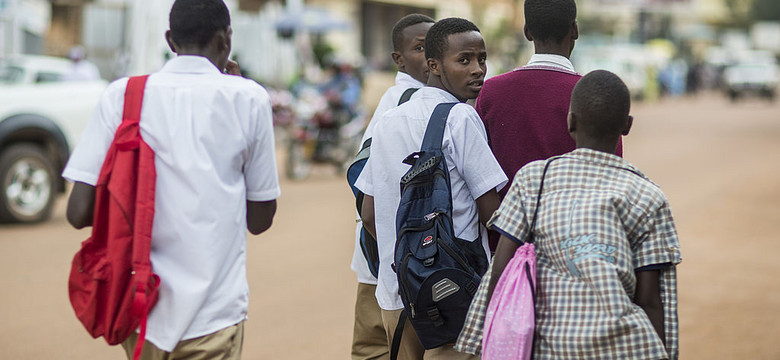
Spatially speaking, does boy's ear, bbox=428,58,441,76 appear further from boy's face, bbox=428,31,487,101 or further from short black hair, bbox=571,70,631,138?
short black hair, bbox=571,70,631,138

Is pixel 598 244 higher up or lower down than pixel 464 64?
lower down

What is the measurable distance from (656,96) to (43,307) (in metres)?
45.1

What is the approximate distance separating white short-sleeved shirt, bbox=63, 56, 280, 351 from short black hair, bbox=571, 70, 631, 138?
1.01 meters

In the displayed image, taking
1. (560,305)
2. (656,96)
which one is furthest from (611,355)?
(656,96)

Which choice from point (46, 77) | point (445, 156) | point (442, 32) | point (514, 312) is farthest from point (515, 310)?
point (46, 77)

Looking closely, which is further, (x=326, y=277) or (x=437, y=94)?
(x=326, y=277)

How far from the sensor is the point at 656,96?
4862cm

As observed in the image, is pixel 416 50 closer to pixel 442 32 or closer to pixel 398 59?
pixel 398 59

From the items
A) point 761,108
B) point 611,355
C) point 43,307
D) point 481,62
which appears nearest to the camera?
point 611,355

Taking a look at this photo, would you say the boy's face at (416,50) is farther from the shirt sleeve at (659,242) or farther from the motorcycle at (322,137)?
the motorcycle at (322,137)

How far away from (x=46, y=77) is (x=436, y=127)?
986 cm

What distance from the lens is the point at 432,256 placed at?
301 cm

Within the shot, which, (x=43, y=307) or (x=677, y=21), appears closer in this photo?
(x=43, y=307)

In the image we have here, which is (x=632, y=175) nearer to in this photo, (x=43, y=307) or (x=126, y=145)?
(x=126, y=145)
